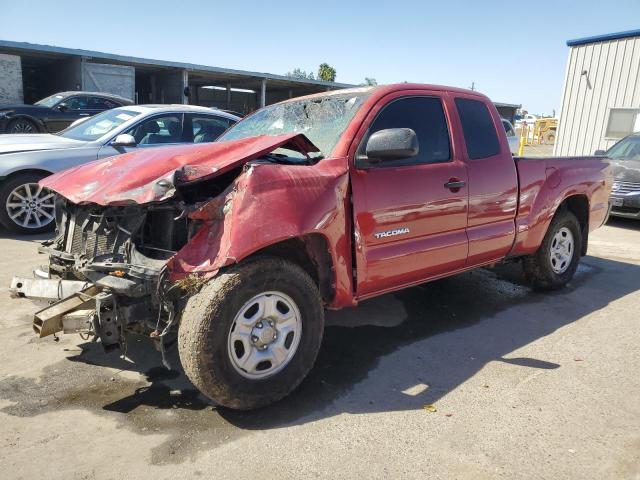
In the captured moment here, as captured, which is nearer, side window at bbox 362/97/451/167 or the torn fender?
the torn fender

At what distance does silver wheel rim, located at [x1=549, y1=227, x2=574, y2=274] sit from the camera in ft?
17.3

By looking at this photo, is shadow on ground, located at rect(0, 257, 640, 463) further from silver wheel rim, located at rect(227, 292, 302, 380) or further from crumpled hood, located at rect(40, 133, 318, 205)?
crumpled hood, located at rect(40, 133, 318, 205)

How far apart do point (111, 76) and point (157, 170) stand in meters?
19.0

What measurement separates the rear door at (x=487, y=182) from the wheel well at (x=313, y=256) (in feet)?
4.89

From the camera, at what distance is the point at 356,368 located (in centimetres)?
351

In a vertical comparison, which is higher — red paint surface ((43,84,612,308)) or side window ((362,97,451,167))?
side window ((362,97,451,167))

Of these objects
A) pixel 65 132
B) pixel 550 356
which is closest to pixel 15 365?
pixel 550 356

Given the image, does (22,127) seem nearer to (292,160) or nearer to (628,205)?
(292,160)

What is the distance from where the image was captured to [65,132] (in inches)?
302

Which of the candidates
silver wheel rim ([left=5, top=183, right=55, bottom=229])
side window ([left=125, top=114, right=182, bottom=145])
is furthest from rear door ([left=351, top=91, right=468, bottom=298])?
silver wheel rim ([left=5, top=183, right=55, bottom=229])

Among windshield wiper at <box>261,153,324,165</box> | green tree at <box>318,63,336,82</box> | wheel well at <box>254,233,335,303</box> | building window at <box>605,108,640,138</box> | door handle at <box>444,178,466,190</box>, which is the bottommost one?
wheel well at <box>254,233,335,303</box>

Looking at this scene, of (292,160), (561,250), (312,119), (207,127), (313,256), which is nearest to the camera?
(313,256)

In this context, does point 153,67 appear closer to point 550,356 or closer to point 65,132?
point 65,132

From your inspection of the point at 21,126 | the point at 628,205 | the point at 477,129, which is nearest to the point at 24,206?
the point at 477,129
